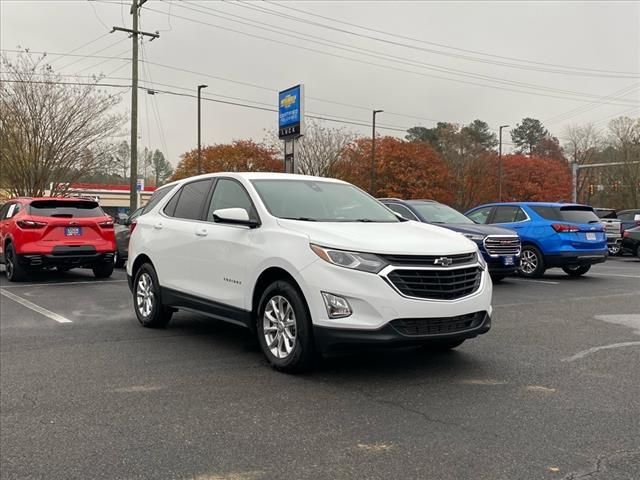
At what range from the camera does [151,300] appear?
7246 millimetres

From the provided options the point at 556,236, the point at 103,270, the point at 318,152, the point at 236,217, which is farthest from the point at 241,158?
the point at 236,217

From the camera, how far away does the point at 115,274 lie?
562 inches

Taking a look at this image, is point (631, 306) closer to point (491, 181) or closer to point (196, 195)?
point (196, 195)

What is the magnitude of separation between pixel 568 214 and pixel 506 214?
1.31 m

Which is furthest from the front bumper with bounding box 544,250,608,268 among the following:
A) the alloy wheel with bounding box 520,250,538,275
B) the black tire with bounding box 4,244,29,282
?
the black tire with bounding box 4,244,29,282

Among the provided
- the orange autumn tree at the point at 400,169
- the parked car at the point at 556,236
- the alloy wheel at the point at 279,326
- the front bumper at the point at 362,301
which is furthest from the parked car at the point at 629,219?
the orange autumn tree at the point at 400,169

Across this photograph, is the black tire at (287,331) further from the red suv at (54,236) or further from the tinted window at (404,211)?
the red suv at (54,236)

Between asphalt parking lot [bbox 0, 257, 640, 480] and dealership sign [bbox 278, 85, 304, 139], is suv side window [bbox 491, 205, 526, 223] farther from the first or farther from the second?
dealership sign [bbox 278, 85, 304, 139]

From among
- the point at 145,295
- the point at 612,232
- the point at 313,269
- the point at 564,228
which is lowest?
the point at 145,295

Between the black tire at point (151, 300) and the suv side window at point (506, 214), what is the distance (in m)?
8.67

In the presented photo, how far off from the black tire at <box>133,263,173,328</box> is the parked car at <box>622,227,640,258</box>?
17335 mm

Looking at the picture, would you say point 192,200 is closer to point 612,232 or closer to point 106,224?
point 106,224

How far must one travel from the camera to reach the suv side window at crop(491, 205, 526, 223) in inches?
523

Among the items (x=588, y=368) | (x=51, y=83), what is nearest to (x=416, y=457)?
(x=588, y=368)
